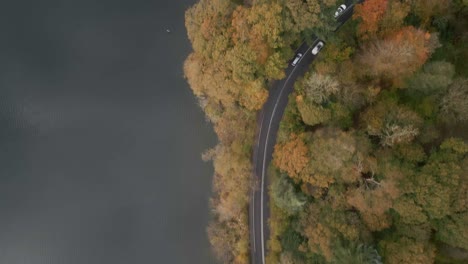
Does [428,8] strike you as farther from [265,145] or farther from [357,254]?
[357,254]

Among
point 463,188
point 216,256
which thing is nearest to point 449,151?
point 463,188

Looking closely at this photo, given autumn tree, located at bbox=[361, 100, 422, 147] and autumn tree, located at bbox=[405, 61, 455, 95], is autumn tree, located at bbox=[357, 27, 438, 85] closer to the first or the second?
autumn tree, located at bbox=[405, 61, 455, 95]

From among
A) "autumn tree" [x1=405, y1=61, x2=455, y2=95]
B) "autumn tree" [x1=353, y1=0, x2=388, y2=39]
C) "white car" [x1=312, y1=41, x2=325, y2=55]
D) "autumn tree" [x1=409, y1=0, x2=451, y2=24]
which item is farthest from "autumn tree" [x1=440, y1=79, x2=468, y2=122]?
"white car" [x1=312, y1=41, x2=325, y2=55]

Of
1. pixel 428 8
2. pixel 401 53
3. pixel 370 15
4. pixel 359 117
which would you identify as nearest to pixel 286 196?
pixel 359 117

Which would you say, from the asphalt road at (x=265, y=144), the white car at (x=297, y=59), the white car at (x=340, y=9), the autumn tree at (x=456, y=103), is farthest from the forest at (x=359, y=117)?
the asphalt road at (x=265, y=144)

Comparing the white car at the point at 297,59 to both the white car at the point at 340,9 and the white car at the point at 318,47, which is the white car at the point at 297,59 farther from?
the white car at the point at 340,9

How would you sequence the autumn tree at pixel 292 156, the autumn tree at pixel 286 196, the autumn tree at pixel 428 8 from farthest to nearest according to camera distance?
the autumn tree at pixel 286 196 → the autumn tree at pixel 292 156 → the autumn tree at pixel 428 8
